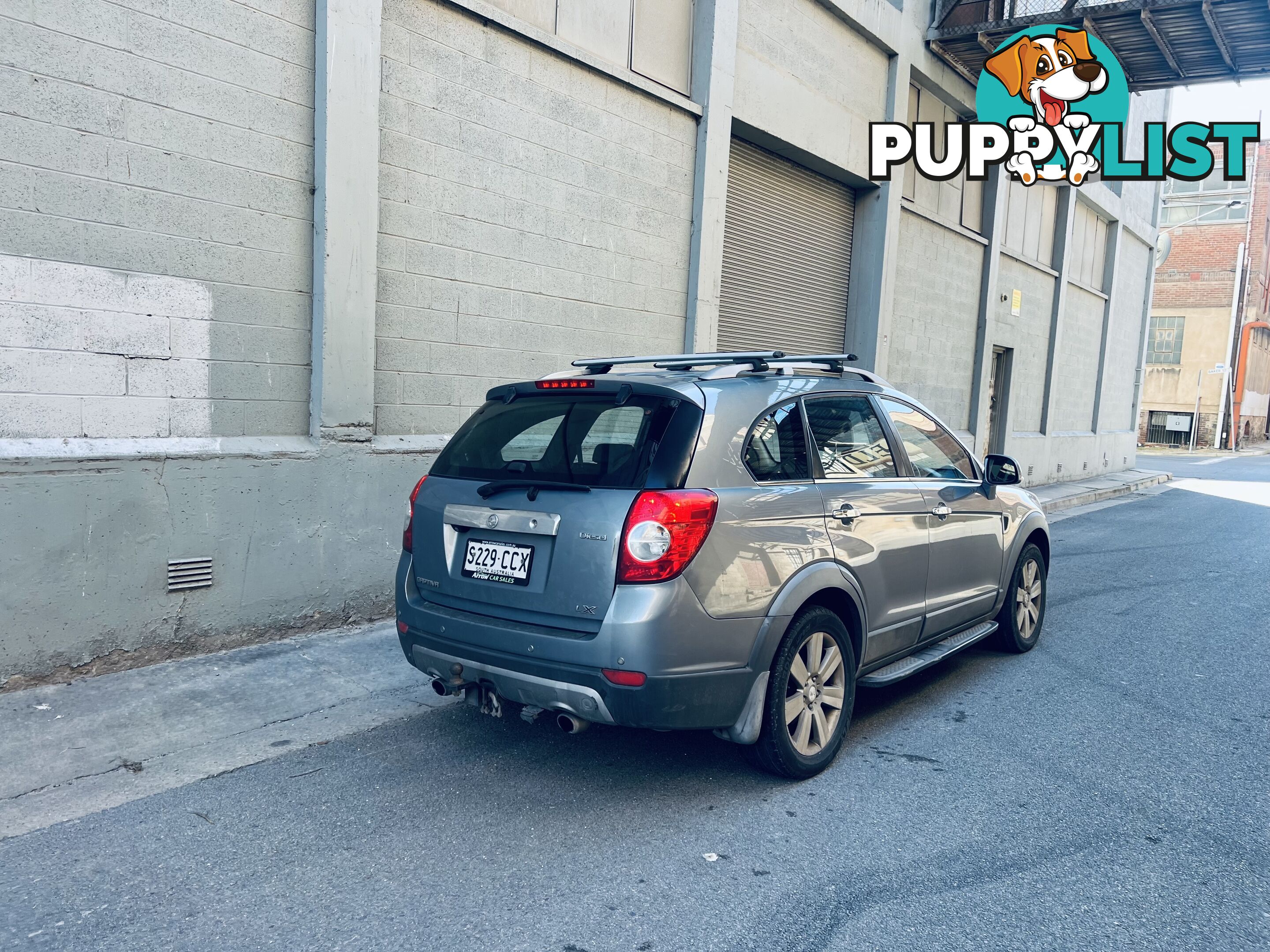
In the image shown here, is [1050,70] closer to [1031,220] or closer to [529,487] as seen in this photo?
[1031,220]

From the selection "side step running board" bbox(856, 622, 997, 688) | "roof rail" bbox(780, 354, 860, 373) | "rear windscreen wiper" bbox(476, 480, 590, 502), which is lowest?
"side step running board" bbox(856, 622, 997, 688)

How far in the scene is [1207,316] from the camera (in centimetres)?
3994

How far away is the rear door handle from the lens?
4.11m

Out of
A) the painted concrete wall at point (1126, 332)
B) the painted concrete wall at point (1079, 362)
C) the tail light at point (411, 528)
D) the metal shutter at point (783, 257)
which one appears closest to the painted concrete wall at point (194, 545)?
the tail light at point (411, 528)

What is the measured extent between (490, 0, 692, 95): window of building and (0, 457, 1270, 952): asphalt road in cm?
558

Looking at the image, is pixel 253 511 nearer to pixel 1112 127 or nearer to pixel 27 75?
pixel 27 75

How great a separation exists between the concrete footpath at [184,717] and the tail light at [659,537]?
190 cm

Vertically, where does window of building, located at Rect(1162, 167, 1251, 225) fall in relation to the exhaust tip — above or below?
above

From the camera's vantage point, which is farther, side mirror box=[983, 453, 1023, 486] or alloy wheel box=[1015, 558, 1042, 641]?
alloy wheel box=[1015, 558, 1042, 641]

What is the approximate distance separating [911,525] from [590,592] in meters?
1.95

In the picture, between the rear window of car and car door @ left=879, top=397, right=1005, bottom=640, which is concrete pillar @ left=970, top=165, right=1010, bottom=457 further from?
the rear window of car

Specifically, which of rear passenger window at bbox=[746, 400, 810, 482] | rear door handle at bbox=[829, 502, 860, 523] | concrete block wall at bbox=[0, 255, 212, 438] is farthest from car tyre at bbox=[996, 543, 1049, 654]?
concrete block wall at bbox=[0, 255, 212, 438]

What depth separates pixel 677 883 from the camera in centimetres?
311

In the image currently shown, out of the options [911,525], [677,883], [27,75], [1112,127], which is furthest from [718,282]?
[1112,127]
